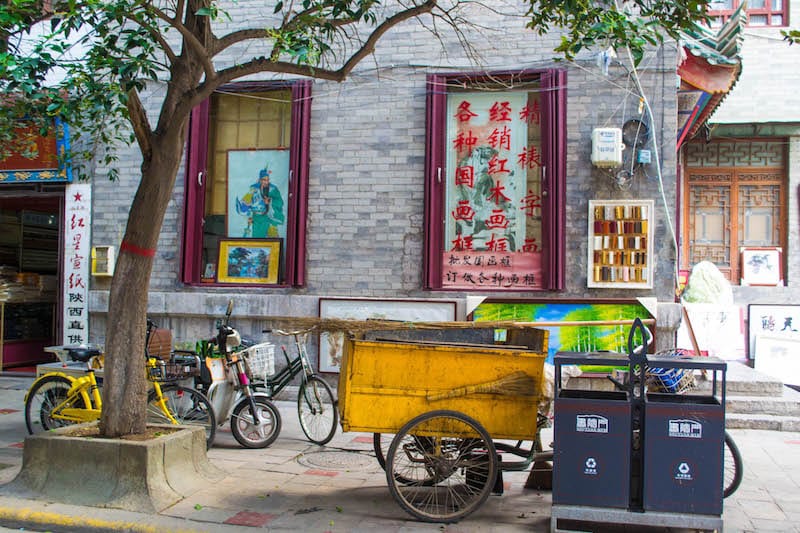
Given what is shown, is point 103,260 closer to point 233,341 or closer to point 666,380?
point 233,341

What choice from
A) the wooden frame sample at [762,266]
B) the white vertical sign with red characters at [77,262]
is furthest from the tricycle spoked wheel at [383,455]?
the wooden frame sample at [762,266]

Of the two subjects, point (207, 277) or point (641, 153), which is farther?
point (207, 277)

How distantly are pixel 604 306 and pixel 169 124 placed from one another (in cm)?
588

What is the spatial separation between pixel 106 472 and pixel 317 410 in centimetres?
258

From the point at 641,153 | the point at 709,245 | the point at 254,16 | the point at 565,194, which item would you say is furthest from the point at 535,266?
the point at 709,245

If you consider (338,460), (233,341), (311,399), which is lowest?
(338,460)

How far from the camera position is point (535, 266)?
9.56 meters

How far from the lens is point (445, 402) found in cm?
539

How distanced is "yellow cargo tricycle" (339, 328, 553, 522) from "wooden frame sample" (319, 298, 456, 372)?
13.5 feet

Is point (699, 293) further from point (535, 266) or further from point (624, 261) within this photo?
point (535, 266)

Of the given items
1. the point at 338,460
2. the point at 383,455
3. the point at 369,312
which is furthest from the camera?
the point at 369,312

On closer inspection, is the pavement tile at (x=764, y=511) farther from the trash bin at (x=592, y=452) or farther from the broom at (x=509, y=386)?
the broom at (x=509, y=386)

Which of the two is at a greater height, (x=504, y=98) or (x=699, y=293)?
(x=504, y=98)

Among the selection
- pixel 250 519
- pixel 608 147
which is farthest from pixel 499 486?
pixel 608 147
